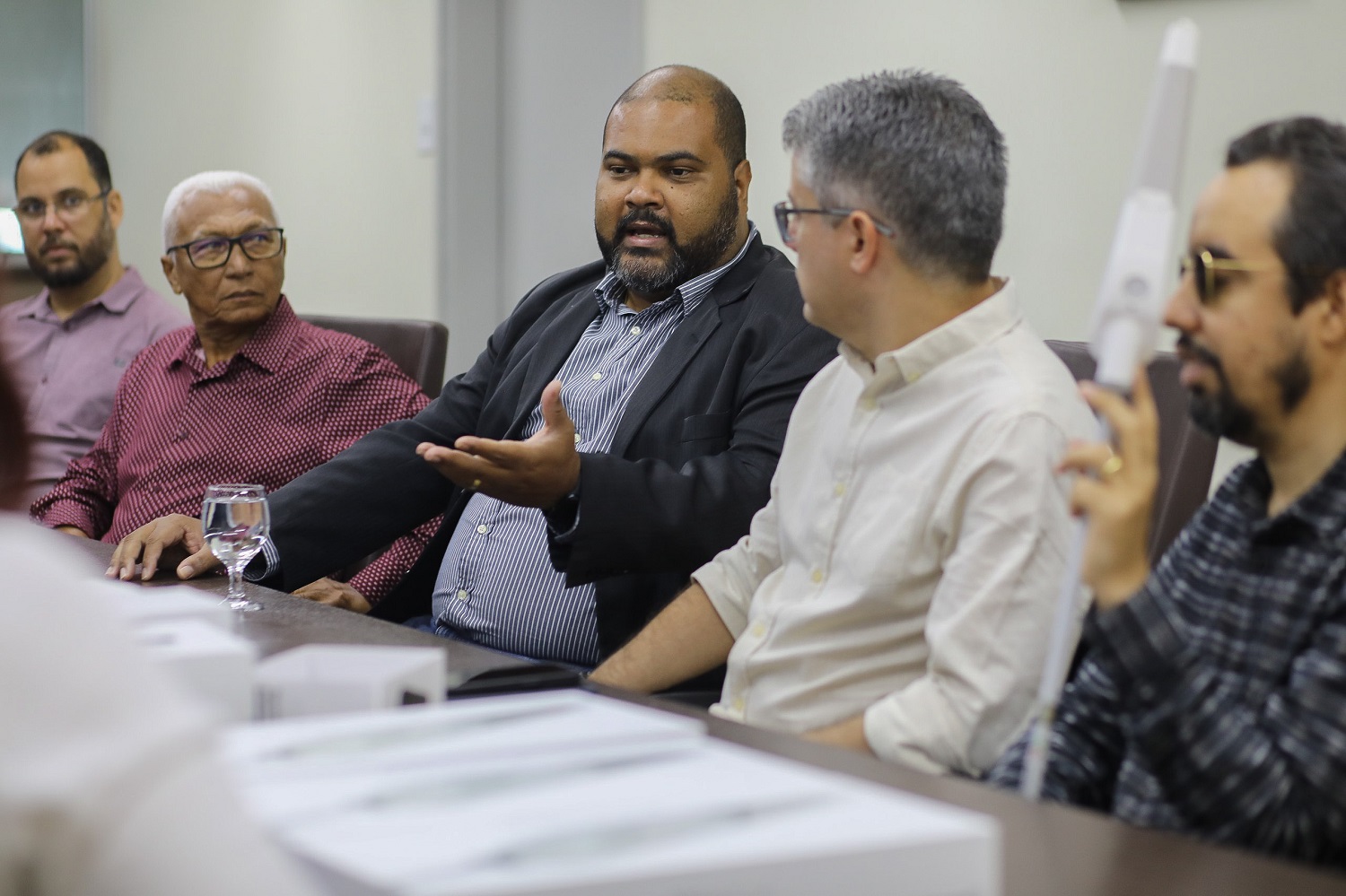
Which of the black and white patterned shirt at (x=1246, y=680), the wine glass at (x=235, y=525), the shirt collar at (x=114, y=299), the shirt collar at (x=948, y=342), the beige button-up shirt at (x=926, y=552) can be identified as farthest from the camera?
the shirt collar at (x=114, y=299)

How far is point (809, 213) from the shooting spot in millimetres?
1668

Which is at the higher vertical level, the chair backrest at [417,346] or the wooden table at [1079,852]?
the chair backrest at [417,346]

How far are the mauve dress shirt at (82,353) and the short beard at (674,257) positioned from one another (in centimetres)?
161

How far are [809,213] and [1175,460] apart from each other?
544 millimetres

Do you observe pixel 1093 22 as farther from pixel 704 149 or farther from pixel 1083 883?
pixel 1083 883

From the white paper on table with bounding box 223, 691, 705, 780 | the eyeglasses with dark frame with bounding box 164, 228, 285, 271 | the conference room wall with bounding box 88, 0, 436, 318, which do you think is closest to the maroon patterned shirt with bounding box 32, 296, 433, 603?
the eyeglasses with dark frame with bounding box 164, 228, 285, 271

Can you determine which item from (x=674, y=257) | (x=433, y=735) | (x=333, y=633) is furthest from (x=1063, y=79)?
→ (x=433, y=735)

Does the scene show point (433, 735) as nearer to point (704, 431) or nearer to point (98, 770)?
point (98, 770)

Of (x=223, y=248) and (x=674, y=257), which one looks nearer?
(x=674, y=257)

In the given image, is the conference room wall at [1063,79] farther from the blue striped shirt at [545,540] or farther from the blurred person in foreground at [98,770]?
the blurred person in foreground at [98,770]

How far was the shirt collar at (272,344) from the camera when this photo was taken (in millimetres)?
2910

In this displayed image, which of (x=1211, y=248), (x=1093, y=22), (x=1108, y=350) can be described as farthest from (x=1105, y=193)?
(x=1108, y=350)

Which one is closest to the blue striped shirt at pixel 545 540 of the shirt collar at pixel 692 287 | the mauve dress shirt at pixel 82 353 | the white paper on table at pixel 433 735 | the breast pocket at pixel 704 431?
the shirt collar at pixel 692 287

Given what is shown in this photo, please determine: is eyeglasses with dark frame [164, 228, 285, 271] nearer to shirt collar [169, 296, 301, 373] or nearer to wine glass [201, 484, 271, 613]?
shirt collar [169, 296, 301, 373]
